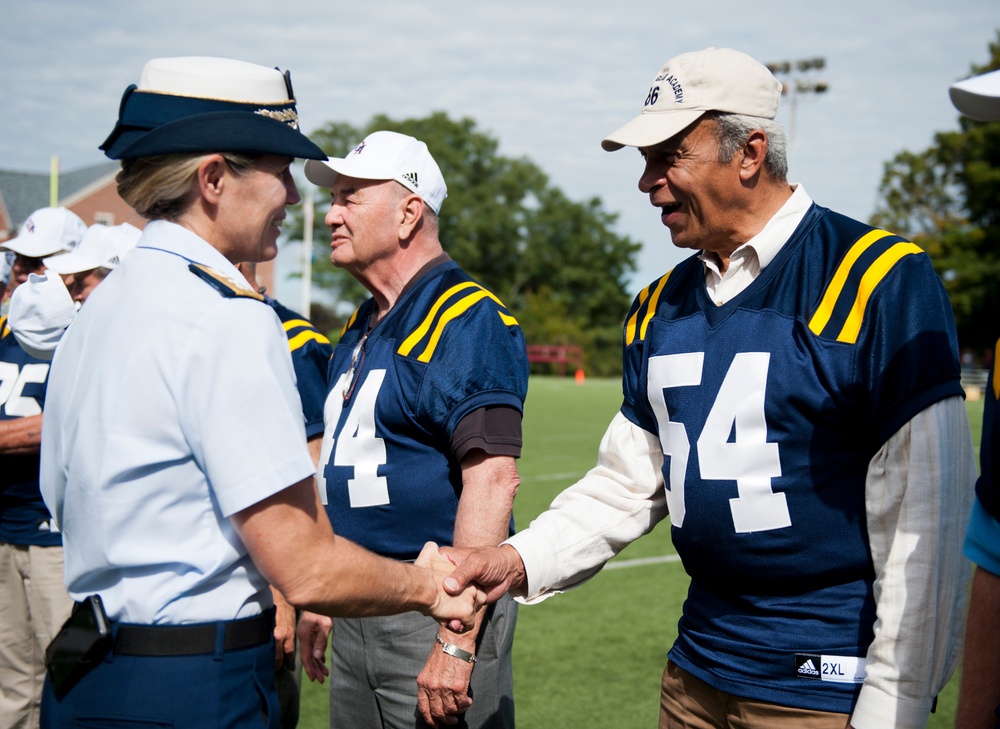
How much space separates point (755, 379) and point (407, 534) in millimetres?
1333

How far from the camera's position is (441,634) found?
117 inches

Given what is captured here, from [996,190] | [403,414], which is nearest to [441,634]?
[403,414]

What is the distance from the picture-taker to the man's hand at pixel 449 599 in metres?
2.45

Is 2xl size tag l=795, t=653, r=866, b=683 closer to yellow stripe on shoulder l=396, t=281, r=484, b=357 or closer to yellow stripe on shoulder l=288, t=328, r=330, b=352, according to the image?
yellow stripe on shoulder l=396, t=281, r=484, b=357

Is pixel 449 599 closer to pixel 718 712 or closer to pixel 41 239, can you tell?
pixel 718 712

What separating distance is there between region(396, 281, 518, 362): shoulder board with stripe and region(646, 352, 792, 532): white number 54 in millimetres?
1021

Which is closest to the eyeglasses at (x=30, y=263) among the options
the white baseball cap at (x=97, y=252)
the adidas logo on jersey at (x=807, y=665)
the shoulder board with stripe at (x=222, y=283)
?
the white baseball cap at (x=97, y=252)

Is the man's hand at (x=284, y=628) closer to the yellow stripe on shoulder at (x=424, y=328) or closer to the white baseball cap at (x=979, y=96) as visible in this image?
the yellow stripe on shoulder at (x=424, y=328)

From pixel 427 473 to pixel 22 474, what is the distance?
2425 millimetres

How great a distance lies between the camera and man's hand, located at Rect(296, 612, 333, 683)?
3.67 metres

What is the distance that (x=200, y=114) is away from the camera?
2072 mm

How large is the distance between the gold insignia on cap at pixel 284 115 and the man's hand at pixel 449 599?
113 centimetres

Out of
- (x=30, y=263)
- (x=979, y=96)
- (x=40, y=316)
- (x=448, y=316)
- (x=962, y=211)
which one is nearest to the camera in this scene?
(x=979, y=96)

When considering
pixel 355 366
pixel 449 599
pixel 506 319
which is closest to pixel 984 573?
pixel 449 599
